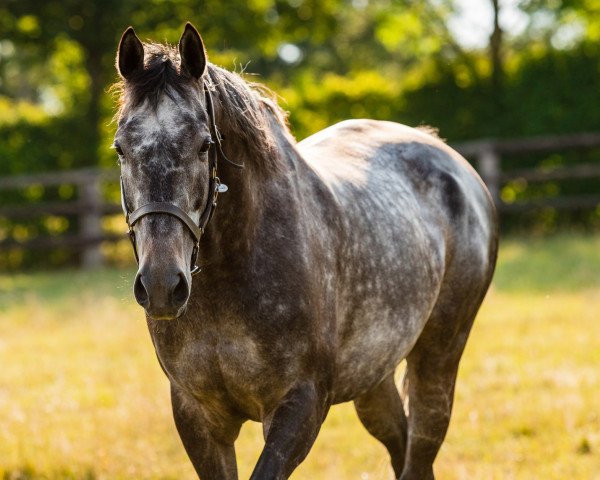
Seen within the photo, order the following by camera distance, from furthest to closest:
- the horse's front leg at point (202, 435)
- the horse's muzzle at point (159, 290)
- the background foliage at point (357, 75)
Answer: the background foliage at point (357, 75), the horse's front leg at point (202, 435), the horse's muzzle at point (159, 290)

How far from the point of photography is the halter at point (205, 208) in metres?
2.89

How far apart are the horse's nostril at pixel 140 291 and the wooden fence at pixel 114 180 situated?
1397 centimetres

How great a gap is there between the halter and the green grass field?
2.07 ft

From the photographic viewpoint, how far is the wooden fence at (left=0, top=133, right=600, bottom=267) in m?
16.2

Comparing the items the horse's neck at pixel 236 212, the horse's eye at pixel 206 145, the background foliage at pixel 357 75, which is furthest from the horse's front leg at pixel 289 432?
the background foliage at pixel 357 75

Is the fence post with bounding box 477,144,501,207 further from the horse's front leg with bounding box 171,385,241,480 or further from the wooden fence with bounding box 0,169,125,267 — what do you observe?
the horse's front leg with bounding box 171,385,241,480

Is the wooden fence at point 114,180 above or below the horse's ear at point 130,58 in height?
below

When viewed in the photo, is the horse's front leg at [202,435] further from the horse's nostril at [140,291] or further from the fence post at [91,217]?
the fence post at [91,217]

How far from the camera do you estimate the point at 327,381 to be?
3.47 m

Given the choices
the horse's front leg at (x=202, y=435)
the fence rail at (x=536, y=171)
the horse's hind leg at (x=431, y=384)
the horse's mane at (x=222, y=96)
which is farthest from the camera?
the fence rail at (x=536, y=171)

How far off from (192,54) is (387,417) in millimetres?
2305

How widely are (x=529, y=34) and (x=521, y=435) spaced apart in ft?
66.9

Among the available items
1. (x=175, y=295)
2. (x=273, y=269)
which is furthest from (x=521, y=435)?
(x=175, y=295)

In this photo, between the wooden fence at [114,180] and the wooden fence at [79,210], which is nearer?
the wooden fence at [114,180]
